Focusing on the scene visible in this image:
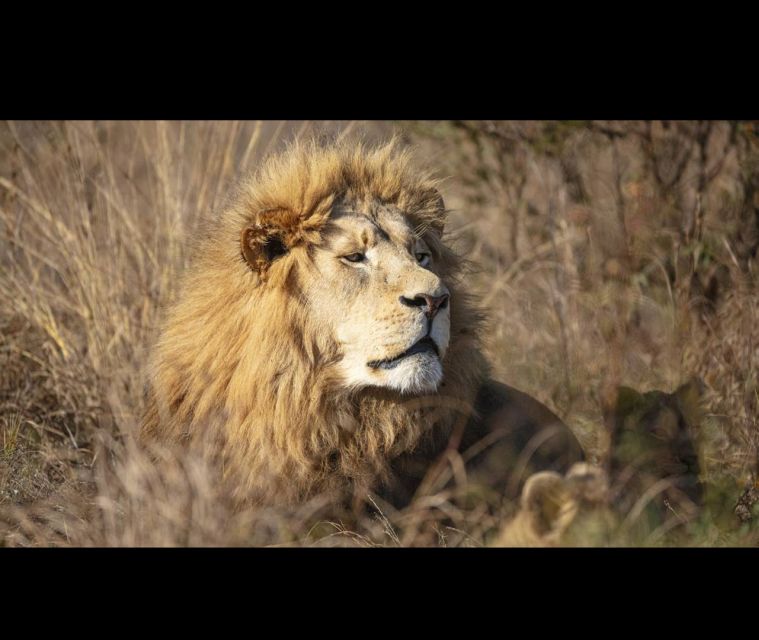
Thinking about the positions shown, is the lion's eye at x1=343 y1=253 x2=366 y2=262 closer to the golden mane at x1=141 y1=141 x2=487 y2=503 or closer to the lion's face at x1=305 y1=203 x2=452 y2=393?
the lion's face at x1=305 y1=203 x2=452 y2=393

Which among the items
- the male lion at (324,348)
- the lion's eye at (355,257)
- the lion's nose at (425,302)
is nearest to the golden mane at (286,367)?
the male lion at (324,348)

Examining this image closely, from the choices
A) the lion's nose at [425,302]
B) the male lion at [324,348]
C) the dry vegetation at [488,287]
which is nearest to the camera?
the lion's nose at [425,302]

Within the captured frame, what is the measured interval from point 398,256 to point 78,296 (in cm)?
253

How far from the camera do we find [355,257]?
4.34 metres

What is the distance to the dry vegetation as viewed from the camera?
16.2ft

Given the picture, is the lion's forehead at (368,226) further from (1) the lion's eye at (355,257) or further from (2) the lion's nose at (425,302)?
(2) the lion's nose at (425,302)

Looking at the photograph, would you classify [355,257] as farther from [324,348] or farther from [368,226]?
[324,348]

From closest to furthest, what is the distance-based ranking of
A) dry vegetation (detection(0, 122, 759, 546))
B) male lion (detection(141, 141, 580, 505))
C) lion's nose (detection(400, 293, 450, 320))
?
lion's nose (detection(400, 293, 450, 320)) → male lion (detection(141, 141, 580, 505)) → dry vegetation (detection(0, 122, 759, 546))

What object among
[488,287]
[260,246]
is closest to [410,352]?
[260,246]

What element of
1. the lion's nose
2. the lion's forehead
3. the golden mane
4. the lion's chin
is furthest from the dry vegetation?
the lion's forehead

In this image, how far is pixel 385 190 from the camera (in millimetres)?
4629

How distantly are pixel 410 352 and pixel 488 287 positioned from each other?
364 centimetres

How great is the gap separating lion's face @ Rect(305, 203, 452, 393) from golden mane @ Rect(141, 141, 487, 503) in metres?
0.08

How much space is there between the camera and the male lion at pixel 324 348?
13.8ft
